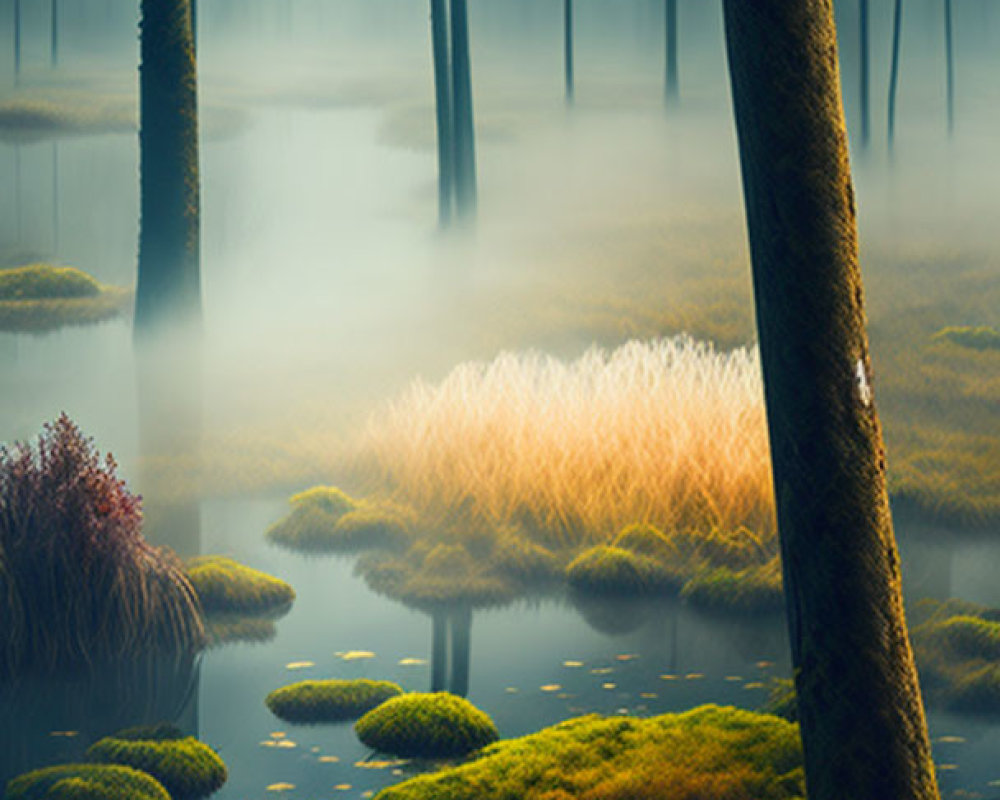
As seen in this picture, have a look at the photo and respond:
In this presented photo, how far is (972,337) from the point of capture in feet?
42.9

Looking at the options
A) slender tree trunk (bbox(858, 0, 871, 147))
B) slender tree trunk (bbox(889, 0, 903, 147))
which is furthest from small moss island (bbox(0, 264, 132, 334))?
slender tree trunk (bbox(889, 0, 903, 147))

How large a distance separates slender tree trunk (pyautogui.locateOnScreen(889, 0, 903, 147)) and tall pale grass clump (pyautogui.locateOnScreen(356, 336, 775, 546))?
12843mm

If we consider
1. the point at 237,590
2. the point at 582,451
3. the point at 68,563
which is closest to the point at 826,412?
the point at 68,563

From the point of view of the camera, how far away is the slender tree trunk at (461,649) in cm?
689

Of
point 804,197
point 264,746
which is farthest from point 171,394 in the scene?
point 804,197

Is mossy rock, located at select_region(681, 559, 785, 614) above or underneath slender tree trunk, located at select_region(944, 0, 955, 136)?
underneath

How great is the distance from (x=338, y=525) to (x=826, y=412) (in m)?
4.97

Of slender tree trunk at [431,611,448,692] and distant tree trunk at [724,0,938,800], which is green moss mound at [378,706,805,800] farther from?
slender tree trunk at [431,611,448,692]

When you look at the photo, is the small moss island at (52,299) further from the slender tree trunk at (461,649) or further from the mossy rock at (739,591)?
the mossy rock at (739,591)

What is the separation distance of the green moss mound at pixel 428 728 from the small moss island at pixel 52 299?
8.23m

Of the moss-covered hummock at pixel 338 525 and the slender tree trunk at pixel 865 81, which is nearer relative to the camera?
the moss-covered hummock at pixel 338 525

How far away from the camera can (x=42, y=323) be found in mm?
13484

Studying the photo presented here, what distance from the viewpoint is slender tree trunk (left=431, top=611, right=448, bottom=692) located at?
6.96 metres

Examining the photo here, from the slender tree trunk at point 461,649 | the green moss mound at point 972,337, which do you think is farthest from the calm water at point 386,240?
the green moss mound at point 972,337
